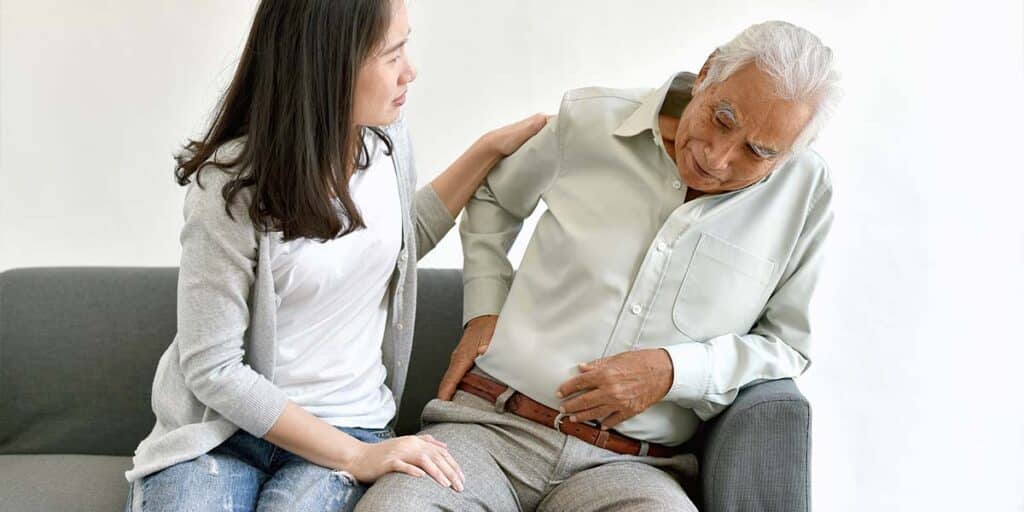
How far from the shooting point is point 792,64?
1.70 metres

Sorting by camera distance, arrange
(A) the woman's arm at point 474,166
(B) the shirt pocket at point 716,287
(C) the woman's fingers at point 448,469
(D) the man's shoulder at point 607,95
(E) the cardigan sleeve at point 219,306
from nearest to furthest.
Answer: (E) the cardigan sleeve at point 219,306 → (C) the woman's fingers at point 448,469 → (B) the shirt pocket at point 716,287 → (D) the man's shoulder at point 607,95 → (A) the woman's arm at point 474,166

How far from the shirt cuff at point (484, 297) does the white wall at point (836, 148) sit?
2.13ft

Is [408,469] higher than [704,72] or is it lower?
lower

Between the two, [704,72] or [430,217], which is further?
[430,217]

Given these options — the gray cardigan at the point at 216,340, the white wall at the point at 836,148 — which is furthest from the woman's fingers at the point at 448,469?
the white wall at the point at 836,148

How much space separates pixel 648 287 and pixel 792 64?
0.44m

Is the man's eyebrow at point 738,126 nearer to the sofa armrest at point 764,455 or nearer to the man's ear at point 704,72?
the man's ear at point 704,72

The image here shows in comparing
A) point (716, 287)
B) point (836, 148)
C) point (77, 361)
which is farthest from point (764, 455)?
point (77, 361)

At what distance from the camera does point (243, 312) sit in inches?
Result: 66.0

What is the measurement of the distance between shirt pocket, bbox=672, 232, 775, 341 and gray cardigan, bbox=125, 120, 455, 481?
691 millimetres

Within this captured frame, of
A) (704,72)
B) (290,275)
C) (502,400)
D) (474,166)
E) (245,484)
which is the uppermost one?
(704,72)

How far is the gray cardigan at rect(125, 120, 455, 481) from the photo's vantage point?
1630 millimetres

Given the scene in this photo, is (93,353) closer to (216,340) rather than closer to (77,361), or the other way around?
(77,361)

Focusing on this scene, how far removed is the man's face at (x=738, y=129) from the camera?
1.72 metres
